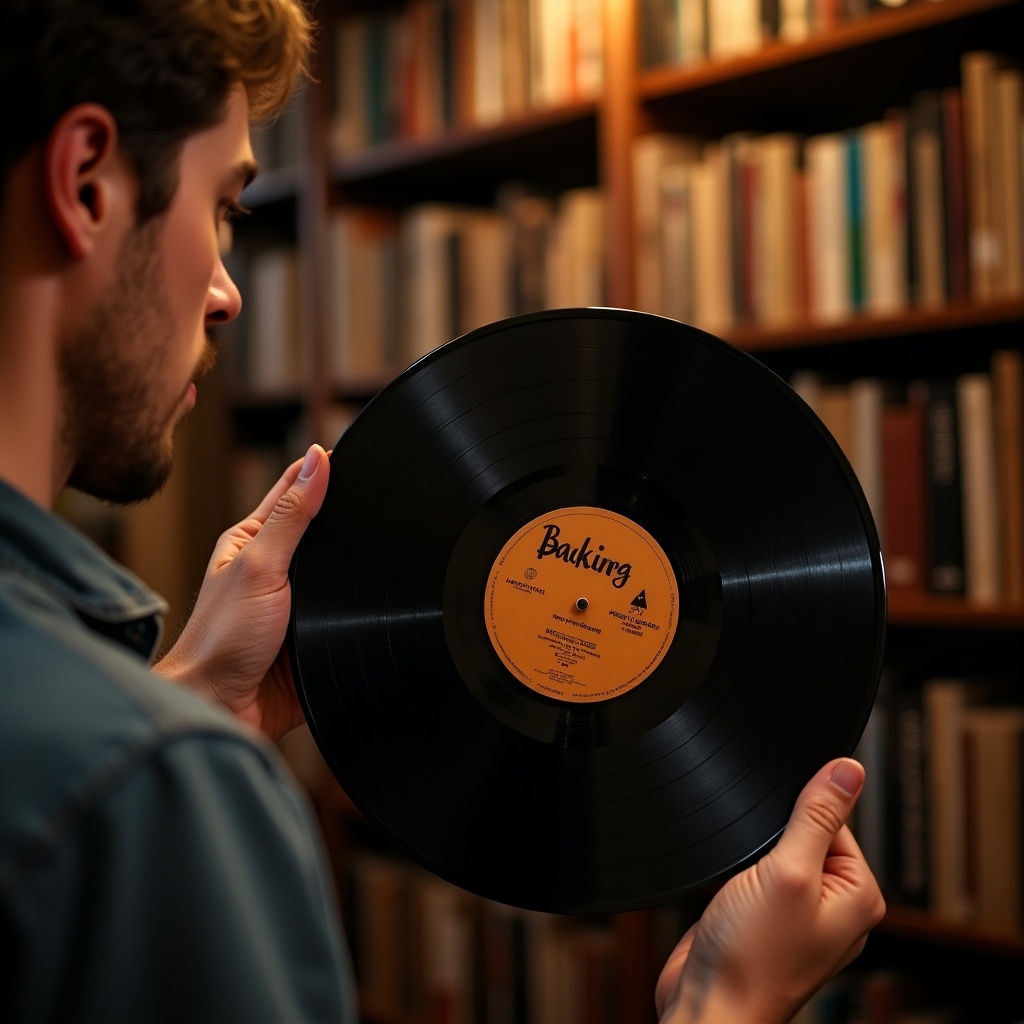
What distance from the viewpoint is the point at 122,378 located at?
722 millimetres

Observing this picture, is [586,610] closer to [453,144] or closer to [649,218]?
[649,218]

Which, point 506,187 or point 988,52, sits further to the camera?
point 506,187

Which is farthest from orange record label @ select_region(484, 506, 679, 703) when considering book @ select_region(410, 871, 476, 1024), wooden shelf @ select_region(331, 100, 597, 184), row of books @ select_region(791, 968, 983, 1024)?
book @ select_region(410, 871, 476, 1024)

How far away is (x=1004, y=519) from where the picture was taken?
5.22 feet

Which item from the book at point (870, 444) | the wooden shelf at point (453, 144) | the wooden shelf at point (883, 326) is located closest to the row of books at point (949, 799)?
the book at point (870, 444)

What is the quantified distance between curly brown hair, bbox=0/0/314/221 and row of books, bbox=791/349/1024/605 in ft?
3.70

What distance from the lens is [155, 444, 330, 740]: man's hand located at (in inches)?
38.9


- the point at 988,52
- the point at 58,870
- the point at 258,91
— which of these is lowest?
the point at 58,870

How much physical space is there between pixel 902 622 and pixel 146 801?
55.4 inches

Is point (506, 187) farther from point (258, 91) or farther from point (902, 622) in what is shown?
point (258, 91)

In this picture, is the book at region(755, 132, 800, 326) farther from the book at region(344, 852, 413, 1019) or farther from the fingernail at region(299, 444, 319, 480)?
the book at region(344, 852, 413, 1019)

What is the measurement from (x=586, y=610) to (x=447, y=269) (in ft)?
4.78

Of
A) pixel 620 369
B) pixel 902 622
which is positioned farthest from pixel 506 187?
pixel 620 369

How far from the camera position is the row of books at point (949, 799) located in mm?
1590
